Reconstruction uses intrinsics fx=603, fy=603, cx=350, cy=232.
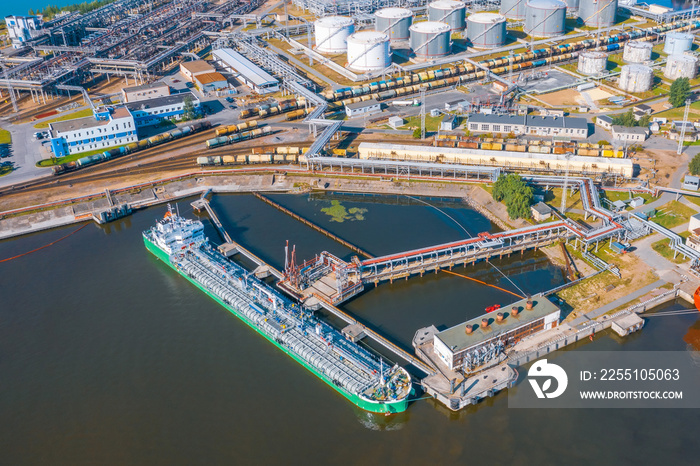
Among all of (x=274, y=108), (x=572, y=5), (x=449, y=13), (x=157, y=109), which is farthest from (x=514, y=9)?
(x=157, y=109)

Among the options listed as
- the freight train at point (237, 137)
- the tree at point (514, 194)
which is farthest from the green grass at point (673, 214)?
the freight train at point (237, 137)

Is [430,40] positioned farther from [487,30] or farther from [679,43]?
[679,43]

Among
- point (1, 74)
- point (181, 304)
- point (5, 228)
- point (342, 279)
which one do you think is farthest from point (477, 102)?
point (1, 74)

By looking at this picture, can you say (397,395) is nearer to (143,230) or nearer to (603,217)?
(603,217)

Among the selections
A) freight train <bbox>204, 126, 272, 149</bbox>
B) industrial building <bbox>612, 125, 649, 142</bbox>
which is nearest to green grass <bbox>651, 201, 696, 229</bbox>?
industrial building <bbox>612, 125, 649, 142</bbox>

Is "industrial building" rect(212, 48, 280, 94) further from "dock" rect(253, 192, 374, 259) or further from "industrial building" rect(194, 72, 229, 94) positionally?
"dock" rect(253, 192, 374, 259)

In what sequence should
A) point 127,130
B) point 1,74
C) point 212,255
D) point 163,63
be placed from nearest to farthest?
point 212,255 < point 127,130 < point 1,74 < point 163,63
